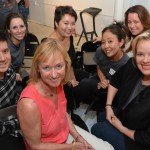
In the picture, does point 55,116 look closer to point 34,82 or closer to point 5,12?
point 34,82

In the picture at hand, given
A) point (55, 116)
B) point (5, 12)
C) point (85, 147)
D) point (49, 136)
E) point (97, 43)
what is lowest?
point (85, 147)

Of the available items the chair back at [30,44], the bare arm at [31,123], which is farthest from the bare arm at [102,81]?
the chair back at [30,44]

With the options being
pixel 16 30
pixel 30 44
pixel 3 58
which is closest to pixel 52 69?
pixel 3 58

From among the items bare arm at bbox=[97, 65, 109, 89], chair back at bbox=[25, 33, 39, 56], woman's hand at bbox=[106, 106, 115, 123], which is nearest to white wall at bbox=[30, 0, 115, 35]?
chair back at bbox=[25, 33, 39, 56]

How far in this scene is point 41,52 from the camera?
129 cm

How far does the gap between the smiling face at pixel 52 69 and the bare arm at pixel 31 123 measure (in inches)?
7.4

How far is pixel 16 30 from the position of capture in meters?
2.49

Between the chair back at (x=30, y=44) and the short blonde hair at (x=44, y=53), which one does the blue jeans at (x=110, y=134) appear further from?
the chair back at (x=30, y=44)

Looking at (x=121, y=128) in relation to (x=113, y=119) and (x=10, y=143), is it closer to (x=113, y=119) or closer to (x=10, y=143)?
(x=113, y=119)

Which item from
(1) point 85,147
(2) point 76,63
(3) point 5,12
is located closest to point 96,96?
(2) point 76,63

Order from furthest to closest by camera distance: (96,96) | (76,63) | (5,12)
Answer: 1. (5,12)
2. (76,63)
3. (96,96)

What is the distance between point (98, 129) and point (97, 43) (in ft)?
4.56

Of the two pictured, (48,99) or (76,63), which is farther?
(76,63)

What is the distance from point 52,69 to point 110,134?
2.19 feet
